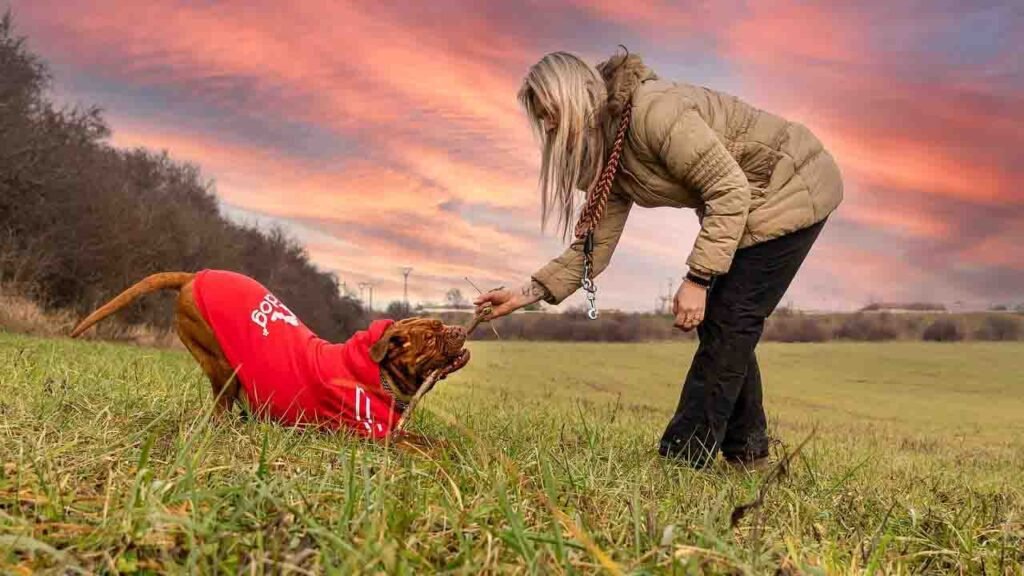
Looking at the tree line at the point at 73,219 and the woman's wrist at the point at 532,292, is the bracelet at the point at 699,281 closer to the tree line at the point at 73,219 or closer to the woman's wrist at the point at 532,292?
the woman's wrist at the point at 532,292

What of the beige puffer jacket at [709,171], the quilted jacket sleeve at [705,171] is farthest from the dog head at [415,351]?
the quilted jacket sleeve at [705,171]

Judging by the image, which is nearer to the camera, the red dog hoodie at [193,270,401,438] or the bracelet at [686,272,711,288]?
the red dog hoodie at [193,270,401,438]

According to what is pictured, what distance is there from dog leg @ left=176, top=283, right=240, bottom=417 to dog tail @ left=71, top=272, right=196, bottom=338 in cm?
14

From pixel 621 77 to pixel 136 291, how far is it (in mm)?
2612

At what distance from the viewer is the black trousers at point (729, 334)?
403cm

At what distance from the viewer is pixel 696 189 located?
381cm

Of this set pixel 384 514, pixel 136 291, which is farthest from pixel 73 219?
pixel 384 514

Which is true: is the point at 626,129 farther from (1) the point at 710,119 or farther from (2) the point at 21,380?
(2) the point at 21,380

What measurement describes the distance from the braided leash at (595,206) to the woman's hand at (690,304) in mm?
434

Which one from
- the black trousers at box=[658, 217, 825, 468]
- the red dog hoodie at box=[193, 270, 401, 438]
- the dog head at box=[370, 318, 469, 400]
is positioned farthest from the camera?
the black trousers at box=[658, 217, 825, 468]

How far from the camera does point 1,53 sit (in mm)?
18734

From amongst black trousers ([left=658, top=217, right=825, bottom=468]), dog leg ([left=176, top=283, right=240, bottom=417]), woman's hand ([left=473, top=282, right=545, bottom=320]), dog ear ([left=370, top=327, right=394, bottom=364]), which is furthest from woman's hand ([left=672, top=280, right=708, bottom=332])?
dog leg ([left=176, top=283, right=240, bottom=417])

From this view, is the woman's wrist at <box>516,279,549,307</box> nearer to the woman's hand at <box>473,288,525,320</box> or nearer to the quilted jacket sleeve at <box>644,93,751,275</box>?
the woman's hand at <box>473,288,525,320</box>

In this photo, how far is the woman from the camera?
12.0 feet
